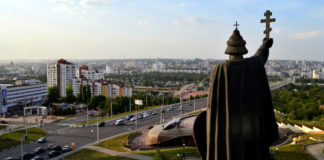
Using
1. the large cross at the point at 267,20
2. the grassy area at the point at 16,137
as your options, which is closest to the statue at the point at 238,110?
the large cross at the point at 267,20

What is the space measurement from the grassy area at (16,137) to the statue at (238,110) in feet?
93.3

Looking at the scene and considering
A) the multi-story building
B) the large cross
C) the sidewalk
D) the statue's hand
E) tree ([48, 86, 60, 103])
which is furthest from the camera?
tree ([48, 86, 60, 103])

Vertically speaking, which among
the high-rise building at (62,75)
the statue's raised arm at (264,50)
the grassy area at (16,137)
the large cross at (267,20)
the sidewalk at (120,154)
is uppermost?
the large cross at (267,20)

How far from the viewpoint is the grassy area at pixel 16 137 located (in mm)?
29653

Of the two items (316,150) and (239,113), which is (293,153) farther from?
(239,113)

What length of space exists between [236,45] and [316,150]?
17.6 metres

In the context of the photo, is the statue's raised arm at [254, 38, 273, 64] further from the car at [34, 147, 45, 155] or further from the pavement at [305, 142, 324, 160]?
the car at [34, 147, 45, 155]

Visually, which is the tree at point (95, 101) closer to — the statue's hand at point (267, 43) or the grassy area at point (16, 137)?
the grassy area at point (16, 137)

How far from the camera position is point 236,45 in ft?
18.5

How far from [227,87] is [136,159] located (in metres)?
17.0

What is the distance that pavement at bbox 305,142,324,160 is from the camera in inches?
718

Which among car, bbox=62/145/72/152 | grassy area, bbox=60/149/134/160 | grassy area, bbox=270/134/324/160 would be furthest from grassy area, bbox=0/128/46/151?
grassy area, bbox=270/134/324/160

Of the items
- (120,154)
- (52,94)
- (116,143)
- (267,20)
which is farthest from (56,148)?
(52,94)

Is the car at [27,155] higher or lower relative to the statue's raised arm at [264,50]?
lower
